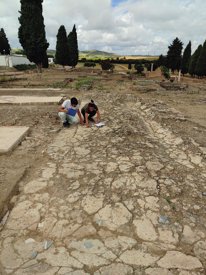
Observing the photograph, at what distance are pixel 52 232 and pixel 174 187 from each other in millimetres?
1921

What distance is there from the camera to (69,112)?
7.00 meters

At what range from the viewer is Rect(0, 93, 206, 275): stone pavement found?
8.93 ft

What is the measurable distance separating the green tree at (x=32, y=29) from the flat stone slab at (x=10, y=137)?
68.1ft

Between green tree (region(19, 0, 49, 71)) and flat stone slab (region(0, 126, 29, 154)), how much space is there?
68.1 ft

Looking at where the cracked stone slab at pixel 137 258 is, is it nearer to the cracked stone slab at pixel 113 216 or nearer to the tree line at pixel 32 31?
the cracked stone slab at pixel 113 216

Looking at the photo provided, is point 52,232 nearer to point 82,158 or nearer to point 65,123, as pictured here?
point 82,158

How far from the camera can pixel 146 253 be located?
2.85 meters

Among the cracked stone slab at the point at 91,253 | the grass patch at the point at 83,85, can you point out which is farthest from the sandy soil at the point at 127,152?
the grass patch at the point at 83,85

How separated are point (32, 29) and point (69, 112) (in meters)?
20.6

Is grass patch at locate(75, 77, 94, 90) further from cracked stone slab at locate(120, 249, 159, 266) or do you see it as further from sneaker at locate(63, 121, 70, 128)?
cracked stone slab at locate(120, 249, 159, 266)

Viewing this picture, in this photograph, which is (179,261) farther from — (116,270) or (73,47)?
(73,47)

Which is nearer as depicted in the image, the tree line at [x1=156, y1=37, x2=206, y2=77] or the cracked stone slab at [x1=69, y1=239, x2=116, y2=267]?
the cracked stone slab at [x1=69, y1=239, x2=116, y2=267]

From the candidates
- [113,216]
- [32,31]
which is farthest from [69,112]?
[32,31]

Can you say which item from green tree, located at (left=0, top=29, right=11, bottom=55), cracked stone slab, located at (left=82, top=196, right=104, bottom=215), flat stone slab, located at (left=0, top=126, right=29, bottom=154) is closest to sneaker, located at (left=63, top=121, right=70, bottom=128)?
flat stone slab, located at (left=0, top=126, right=29, bottom=154)
